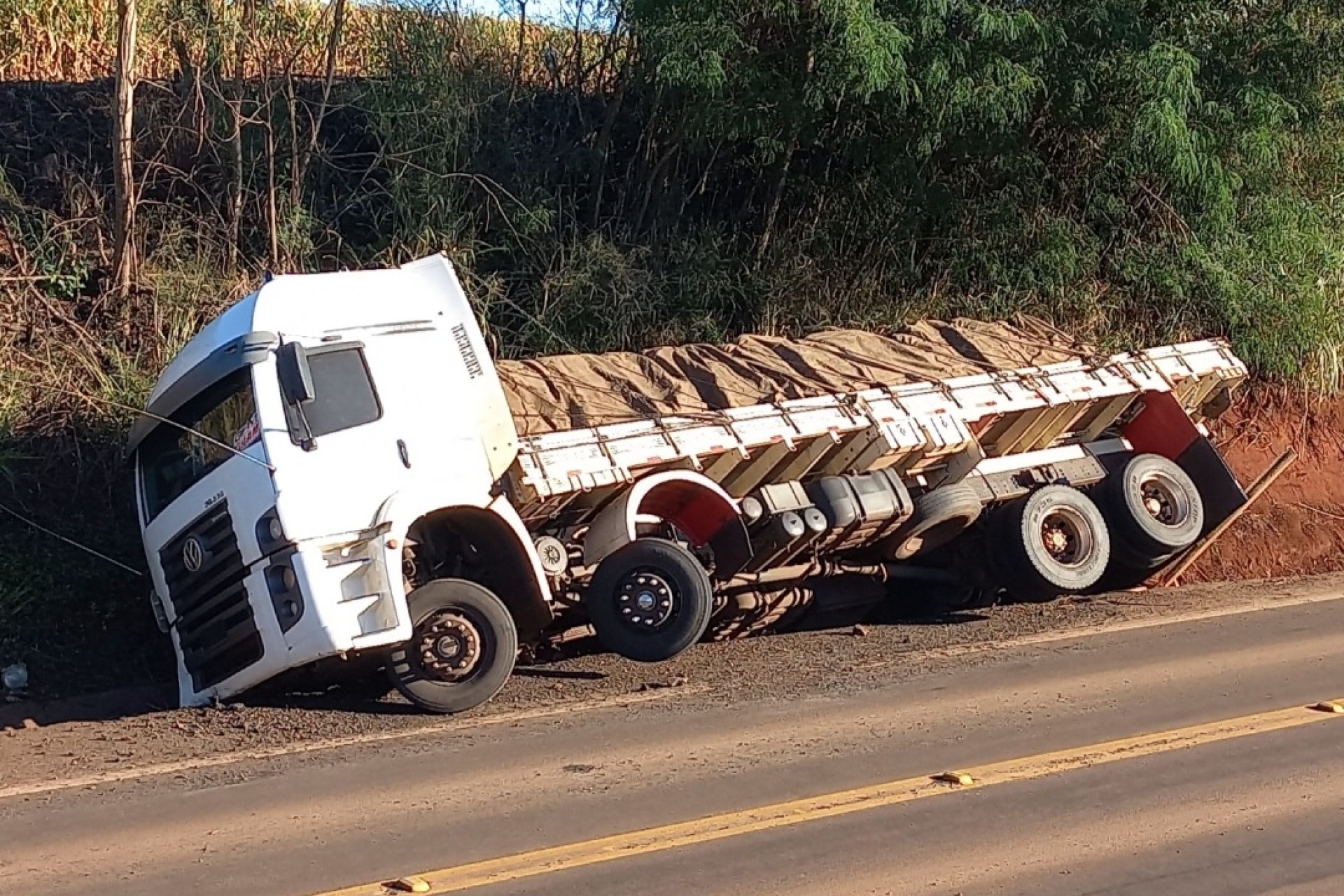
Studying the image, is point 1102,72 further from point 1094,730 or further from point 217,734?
point 217,734

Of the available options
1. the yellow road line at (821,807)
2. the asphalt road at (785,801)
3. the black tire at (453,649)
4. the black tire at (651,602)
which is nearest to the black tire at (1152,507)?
the asphalt road at (785,801)

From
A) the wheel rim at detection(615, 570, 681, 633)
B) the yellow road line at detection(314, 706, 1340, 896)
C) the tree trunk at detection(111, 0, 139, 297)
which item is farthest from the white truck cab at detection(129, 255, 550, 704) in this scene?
the tree trunk at detection(111, 0, 139, 297)

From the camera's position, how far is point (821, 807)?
6742mm

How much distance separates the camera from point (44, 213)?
1441 cm

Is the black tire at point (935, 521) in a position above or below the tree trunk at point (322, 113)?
below

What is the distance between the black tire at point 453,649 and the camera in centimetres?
912

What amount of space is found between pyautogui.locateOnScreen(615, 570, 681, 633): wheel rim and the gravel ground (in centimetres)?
38

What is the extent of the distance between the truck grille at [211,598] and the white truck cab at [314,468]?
0.04 feet

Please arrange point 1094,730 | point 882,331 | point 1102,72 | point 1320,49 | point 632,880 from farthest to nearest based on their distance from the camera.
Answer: point 1320,49 → point 1102,72 → point 882,331 → point 1094,730 → point 632,880

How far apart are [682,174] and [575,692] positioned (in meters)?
9.49

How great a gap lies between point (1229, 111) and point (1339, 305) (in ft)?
13.6

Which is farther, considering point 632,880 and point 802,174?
point 802,174

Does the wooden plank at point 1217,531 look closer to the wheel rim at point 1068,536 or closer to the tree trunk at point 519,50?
the wheel rim at point 1068,536

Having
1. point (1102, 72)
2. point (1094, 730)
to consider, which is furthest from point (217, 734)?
point (1102, 72)
